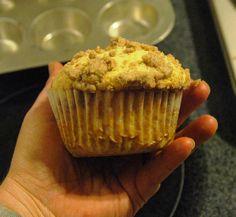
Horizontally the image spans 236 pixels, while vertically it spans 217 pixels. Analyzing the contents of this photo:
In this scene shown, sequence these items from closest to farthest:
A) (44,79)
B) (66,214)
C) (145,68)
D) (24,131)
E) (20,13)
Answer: (145,68) < (66,214) < (24,131) < (44,79) < (20,13)

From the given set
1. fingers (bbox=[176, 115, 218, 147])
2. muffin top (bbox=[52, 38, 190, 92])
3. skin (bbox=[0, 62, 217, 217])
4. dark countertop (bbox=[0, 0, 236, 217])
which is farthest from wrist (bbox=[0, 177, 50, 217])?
fingers (bbox=[176, 115, 218, 147])

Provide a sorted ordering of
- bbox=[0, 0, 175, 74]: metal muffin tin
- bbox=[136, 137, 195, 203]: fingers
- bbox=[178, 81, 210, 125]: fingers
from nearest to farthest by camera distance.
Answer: bbox=[136, 137, 195, 203]: fingers, bbox=[178, 81, 210, 125]: fingers, bbox=[0, 0, 175, 74]: metal muffin tin

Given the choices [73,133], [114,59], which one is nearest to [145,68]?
[114,59]

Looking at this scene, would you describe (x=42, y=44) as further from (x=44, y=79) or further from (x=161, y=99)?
(x=161, y=99)

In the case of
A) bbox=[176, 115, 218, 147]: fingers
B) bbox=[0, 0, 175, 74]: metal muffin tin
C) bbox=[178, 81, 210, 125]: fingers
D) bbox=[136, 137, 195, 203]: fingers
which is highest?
bbox=[0, 0, 175, 74]: metal muffin tin

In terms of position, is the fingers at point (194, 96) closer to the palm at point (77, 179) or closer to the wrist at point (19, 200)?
the palm at point (77, 179)

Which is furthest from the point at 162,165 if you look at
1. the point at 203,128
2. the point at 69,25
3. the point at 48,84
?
the point at 69,25

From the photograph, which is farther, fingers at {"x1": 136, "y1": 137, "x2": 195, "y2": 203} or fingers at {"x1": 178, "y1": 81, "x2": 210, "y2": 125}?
fingers at {"x1": 178, "y1": 81, "x2": 210, "y2": 125}

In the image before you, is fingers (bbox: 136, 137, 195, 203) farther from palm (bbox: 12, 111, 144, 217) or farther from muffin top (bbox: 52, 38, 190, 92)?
muffin top (bbox: 52, 38, 190, 92)
